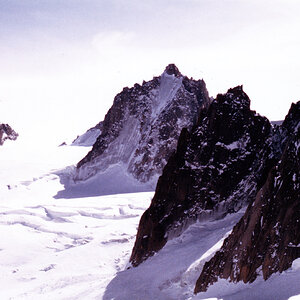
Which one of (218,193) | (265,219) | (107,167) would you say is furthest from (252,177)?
(107,167)

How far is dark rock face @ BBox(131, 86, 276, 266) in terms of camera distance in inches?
1212

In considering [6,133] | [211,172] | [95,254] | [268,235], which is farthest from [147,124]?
[268,235]

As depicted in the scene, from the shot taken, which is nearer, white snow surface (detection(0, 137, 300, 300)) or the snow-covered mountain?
the snow-covered mountain

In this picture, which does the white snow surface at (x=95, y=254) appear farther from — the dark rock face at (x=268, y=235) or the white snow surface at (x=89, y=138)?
the white snow surface at (x=89, y=138)

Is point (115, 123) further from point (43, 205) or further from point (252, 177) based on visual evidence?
point (252, 177)

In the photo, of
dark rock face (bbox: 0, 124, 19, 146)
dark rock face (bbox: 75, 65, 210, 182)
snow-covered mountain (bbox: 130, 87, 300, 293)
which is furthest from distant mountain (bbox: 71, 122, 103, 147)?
snow-covered mountain (bbox: 130, 87, 300, 293)

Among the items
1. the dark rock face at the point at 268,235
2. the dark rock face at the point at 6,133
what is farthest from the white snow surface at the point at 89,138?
the dark rock face at the point at 268,235

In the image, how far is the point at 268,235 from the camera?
62.3 ft

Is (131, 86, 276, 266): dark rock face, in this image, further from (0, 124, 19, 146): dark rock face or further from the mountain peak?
(0, 124, 19, 146): dark rock face

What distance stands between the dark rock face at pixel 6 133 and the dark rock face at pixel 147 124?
4074cm

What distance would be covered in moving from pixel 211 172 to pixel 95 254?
1511 centimetres

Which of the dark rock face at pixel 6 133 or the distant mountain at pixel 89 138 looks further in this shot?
the distant mountain at pixel 89 138

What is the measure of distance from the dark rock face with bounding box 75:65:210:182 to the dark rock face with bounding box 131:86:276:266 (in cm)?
3464

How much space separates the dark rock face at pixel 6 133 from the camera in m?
105
